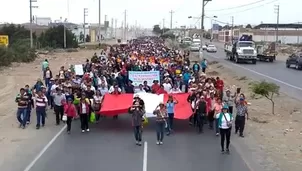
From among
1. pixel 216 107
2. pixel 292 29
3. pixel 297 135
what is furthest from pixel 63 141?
pixel 292 29

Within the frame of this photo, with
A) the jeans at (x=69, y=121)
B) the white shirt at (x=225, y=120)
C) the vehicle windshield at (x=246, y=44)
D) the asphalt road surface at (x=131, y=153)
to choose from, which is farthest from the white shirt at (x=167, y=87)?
the vehicle windshield at (x=246, y=44)

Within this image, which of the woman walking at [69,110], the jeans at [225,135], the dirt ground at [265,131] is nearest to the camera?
the jeans at [225,135]

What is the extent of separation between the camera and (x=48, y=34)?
328ft

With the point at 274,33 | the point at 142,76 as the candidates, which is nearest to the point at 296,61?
the point at 142,76

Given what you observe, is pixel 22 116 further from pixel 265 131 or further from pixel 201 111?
pixel 265 131

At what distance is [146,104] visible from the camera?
18.4 metres

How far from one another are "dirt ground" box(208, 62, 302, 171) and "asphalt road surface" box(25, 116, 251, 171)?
50.4 inches

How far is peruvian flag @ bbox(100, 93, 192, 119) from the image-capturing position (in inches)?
711

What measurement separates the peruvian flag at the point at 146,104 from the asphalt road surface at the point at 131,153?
2.03ft

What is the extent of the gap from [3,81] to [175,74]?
56.9 ft

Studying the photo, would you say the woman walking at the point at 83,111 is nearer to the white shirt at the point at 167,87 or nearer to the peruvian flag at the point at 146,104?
the peruvian flag at the point at 146,104

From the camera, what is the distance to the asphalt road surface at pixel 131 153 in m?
12.5

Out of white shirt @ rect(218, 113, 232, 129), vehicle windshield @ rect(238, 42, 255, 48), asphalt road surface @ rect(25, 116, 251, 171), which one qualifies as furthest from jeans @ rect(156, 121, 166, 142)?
vehicle windshield @ rect(238, 42, 255, 48)

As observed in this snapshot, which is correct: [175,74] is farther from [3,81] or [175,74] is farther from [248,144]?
[3,81]
